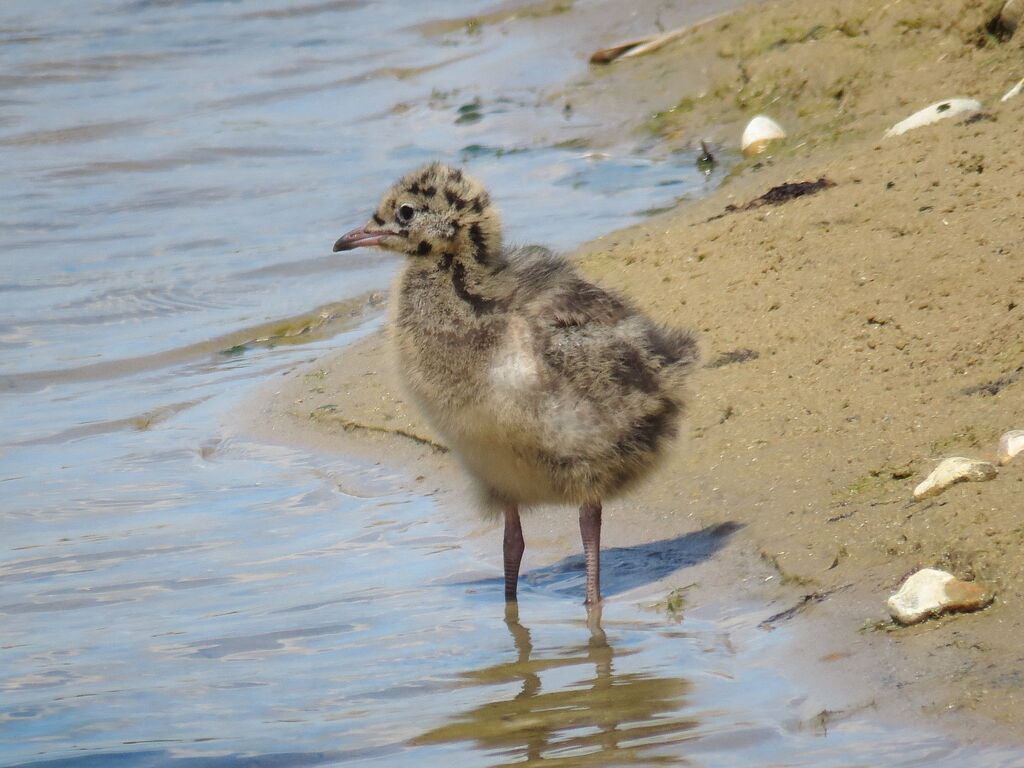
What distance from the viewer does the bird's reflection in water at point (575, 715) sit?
159 inches

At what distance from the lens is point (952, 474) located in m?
4.95

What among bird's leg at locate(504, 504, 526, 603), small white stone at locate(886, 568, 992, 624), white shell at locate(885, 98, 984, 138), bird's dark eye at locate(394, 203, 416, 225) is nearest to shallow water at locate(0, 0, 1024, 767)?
bird's leg at locate(504, 504, 526, 603)

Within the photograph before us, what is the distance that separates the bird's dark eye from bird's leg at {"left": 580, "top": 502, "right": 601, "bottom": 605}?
4.39ft

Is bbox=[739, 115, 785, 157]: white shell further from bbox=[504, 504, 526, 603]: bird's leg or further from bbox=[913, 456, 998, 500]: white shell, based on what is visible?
bbox=[913, 456, 998, 500]: white shell

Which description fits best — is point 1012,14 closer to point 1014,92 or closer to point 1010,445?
point 1014,92

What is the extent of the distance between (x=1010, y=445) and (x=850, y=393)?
1.13 metres

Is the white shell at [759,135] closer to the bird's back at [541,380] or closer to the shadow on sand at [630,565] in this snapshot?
the bird's back at [541,380]

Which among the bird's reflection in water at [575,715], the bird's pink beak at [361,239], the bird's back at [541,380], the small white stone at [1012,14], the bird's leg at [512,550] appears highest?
the small white stone at [1012,14]

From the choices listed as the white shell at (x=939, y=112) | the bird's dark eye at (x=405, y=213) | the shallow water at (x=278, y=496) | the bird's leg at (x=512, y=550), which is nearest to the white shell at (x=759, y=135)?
the shallow water at (x=278, y=496)

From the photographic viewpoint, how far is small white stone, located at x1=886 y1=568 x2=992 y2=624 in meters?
4.29

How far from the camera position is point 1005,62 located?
30.9 feet

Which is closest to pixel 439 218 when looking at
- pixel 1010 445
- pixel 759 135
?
pixel 1010 445

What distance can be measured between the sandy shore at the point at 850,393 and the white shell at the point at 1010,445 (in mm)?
91

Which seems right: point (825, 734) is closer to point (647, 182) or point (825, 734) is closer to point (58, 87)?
point (647, 182)
